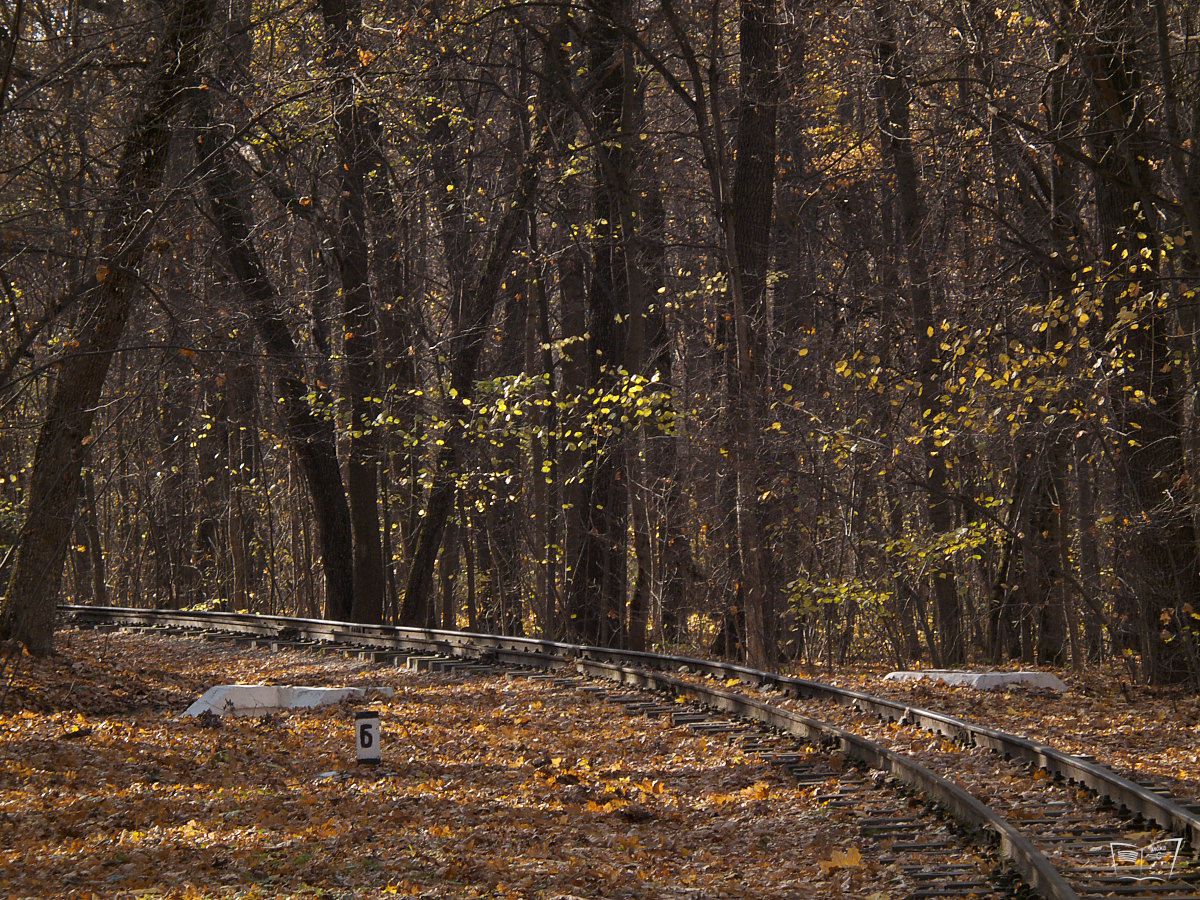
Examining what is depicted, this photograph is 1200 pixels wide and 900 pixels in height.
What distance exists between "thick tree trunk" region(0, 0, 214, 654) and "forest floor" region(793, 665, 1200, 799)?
8.21 metres

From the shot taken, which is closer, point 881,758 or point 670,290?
point 881,758

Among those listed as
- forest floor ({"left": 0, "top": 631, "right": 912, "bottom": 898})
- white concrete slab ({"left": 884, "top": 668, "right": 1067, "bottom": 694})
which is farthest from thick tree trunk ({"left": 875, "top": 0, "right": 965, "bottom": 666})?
forest floor ({"left": 0, "top": 631, "right": 912, "bottom": 898})

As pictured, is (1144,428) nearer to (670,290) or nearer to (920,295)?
(920,295)

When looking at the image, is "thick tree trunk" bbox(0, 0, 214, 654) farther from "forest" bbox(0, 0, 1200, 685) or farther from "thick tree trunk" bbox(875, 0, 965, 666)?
"thick tree trunk" bbox(875, 0, 965, 666)

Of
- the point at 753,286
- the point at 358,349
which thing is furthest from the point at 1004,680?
the point at 358,349

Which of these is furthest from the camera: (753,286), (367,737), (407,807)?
(753,286)

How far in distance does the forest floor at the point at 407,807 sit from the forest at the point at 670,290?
130 inches

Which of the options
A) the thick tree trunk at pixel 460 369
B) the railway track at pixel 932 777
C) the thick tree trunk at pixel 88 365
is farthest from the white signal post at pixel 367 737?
the thick tree trunk at pixel 460 369

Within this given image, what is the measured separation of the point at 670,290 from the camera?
73.0 feet

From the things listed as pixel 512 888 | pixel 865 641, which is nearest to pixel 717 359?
pixel 865 641

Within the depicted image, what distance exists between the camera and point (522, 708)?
12.9 metres

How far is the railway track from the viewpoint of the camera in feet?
21.6

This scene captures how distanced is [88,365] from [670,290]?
1055cm

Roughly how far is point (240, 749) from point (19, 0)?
5.84 meters
